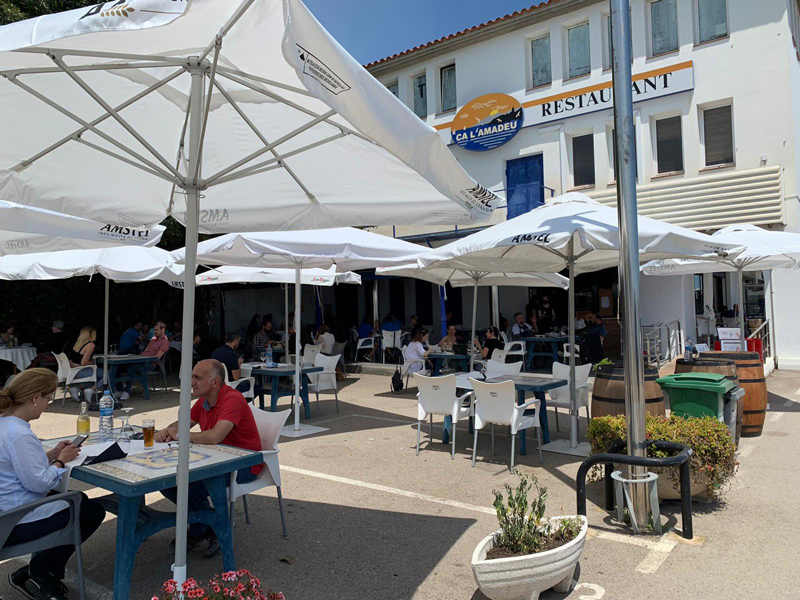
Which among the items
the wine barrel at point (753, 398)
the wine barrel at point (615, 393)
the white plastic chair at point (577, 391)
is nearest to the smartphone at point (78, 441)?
the wine barrel at point (615, 393)

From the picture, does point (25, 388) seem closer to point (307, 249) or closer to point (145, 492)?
point (145, 492)

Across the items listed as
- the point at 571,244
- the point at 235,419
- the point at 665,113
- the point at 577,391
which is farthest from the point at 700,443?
the point at 665,113

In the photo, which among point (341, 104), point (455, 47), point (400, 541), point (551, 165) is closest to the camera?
point (341, 104)

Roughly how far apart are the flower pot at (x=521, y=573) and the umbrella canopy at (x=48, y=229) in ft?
12.4

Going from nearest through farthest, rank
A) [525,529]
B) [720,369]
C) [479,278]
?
[525,529], [720,369], [479,278]

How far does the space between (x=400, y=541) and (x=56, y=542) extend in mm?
2126

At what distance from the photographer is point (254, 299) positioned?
22.5 meters

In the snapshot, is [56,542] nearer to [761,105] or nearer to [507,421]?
[507,421]

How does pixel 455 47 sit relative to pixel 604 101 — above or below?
above

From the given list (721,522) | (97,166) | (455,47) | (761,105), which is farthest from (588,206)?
(455,47)

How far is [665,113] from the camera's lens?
15.0 metres

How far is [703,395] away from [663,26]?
1246 cm

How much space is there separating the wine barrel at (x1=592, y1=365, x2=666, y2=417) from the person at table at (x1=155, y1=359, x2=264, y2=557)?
11.9 ft

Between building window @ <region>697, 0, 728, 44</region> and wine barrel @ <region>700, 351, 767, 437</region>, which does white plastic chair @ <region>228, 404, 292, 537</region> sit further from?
building window @ <region>697, 0, 728, 44</region>
